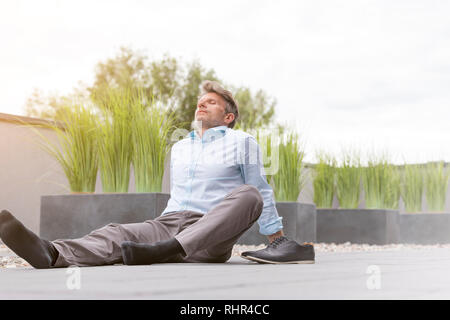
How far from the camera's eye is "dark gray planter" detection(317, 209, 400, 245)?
6660 mm

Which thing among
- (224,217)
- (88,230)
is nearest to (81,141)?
(88,230)

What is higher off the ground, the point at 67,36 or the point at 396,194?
the point at 67,36

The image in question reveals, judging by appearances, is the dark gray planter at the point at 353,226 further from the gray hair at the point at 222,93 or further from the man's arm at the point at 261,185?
the man's arm at the point at 261,185

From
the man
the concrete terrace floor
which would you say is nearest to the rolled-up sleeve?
the man

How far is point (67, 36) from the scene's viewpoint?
20.2 meters

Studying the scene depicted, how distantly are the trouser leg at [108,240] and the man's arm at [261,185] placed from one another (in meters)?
0.40

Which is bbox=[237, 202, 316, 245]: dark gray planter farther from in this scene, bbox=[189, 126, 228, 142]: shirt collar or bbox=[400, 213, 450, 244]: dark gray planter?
bbox=[400, 213, 450, 244]: dark gray planter

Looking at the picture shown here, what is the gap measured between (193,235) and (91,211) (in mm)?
1995

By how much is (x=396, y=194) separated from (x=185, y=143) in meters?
5.10

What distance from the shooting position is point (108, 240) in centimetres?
243

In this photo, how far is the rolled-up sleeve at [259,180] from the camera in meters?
2.63

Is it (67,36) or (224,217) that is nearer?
(224,217)

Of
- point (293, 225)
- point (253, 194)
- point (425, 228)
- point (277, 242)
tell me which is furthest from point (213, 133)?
point (425, 228)

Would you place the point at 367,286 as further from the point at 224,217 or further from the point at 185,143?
the point at 185,143
